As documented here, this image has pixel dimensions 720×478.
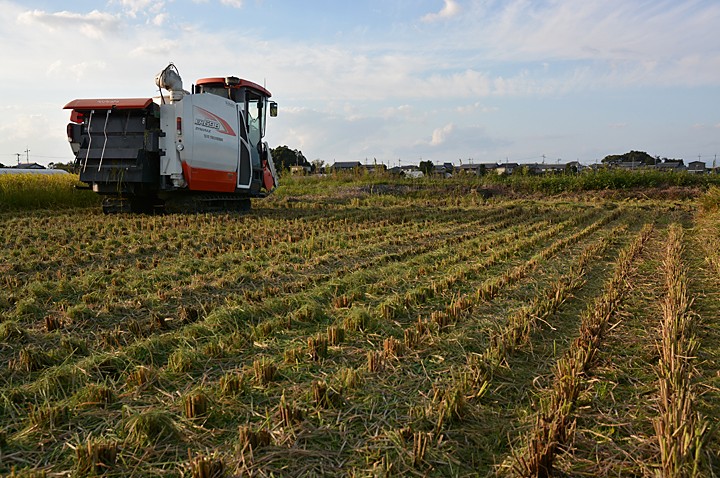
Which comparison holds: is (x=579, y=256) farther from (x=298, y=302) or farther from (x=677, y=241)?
(x=298, y=302)

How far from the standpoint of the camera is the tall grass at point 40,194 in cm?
1334

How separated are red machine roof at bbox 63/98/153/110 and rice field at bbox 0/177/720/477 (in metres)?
5.01

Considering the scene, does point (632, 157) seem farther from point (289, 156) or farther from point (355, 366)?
point (355, 366)

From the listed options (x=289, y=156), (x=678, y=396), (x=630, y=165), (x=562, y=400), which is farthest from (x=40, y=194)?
(x=630, y=165)

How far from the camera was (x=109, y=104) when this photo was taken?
Answer: 436 inches

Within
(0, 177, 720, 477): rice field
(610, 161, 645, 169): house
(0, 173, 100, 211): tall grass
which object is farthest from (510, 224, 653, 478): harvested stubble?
(610, 161, 645, 169): house

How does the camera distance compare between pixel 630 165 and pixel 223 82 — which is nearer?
pixel 223 82

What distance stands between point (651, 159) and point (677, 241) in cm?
7742

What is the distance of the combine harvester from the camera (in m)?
11.2

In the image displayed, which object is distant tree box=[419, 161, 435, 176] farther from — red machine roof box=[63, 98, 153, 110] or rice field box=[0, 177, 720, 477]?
rice field box=[0, 177, 720, 477]

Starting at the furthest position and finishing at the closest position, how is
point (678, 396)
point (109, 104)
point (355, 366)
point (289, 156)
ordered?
point (289, 156) < point (109, 104) < point (355, 366) < point (678, 396)

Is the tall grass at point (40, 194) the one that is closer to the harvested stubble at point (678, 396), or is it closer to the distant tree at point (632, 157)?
the harvested stubble at point (678, 396)

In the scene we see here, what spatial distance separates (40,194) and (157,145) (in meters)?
5.03

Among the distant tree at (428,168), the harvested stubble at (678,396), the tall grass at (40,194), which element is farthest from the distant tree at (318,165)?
the harvested stubble at (678,396)
